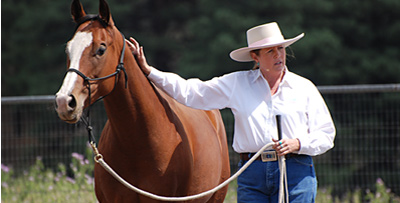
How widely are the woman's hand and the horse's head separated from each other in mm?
1038

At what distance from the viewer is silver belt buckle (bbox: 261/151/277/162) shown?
138 inches

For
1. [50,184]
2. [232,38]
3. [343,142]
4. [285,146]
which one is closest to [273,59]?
[285,146]

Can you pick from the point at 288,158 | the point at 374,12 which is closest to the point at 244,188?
the point at 288,158

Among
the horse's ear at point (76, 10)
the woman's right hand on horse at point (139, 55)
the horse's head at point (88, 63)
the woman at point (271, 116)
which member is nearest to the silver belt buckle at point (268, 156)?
the woman at point (271, 116)

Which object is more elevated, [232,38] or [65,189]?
[65,189]

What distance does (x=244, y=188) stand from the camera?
365 centimetres

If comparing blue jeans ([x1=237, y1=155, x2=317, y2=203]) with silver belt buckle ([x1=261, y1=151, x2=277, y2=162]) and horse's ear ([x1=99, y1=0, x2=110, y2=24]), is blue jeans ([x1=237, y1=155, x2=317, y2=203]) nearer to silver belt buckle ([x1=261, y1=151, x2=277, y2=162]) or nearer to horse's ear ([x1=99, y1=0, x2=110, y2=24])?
silver belt buckle ([x1=261, y1=151, x2=277, y2=162])

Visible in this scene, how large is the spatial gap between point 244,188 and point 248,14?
8.87 meters

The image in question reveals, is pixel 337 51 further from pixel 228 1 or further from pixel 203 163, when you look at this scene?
pixel 203 163

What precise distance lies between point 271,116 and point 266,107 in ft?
0.23

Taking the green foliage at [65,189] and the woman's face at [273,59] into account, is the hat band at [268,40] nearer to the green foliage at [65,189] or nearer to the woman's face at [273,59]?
the woman's face at [273,59]

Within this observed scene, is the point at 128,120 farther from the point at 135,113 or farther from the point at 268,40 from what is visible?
the point at 268,40

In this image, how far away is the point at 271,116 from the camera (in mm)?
3516

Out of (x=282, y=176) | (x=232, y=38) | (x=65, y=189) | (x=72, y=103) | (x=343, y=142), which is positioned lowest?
(x=232, y=38)
